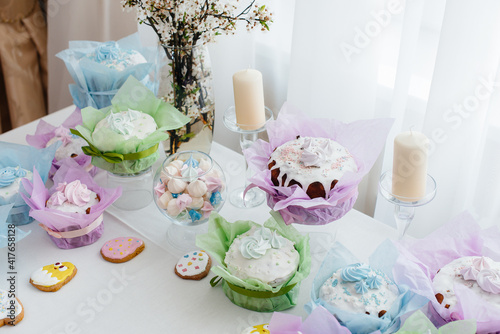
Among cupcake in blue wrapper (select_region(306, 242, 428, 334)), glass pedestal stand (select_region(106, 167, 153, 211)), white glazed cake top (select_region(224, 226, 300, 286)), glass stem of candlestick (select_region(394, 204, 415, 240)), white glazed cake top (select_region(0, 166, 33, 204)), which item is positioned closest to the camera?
cupcake in blue wrapper (select_region(306, 242, 428, 334))

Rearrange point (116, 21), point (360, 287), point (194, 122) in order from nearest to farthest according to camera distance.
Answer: point (360, 287), point (194, 122), point (116, 21)

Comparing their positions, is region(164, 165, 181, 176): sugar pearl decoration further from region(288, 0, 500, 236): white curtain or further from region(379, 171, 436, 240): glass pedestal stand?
region(288, 0, 500, 236): white curtain

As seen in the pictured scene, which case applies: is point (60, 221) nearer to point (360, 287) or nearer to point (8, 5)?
point (360, 287)

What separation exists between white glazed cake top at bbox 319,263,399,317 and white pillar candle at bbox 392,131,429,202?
16 centimetres

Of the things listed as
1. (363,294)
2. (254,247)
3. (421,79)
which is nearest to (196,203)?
(254,247)

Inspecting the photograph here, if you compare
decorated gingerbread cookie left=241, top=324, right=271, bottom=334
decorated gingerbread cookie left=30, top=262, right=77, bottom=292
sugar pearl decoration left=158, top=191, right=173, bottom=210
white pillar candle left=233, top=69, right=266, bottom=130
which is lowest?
decorated gingerbread cookie left=30, top=262, right=77, bottom=292

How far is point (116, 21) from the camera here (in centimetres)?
212

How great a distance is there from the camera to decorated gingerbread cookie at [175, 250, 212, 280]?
1144mm

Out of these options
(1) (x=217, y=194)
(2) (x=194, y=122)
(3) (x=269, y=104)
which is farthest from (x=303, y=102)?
(1) (x=217, y=194)

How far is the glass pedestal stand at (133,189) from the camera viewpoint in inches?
53.4

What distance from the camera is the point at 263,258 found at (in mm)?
1021

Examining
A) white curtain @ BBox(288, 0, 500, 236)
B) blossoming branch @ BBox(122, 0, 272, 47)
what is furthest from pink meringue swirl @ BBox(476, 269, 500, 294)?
blossoming branch @ BBox(122, 0, 272, 47)

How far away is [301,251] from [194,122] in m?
0.49

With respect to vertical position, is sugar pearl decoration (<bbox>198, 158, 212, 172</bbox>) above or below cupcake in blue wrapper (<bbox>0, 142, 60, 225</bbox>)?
above
